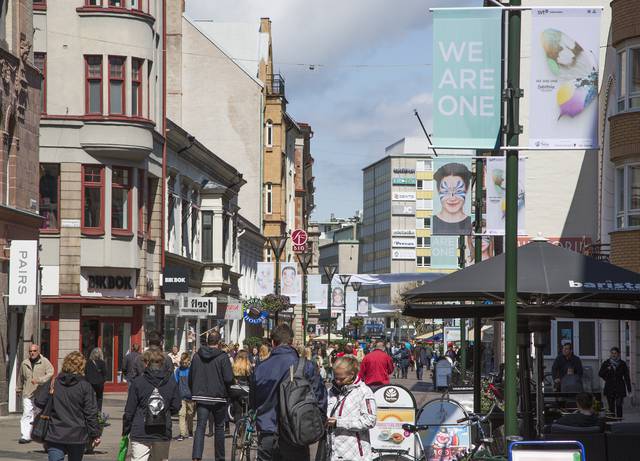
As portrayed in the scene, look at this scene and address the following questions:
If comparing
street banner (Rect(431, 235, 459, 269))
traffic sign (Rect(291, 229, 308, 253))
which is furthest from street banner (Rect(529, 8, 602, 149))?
traffic sign (Rect(291, 229, 308, 253))

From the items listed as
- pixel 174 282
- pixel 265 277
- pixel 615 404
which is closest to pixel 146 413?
pixel 615 404

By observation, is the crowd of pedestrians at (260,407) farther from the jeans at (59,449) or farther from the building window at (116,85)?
the building window at (116,85)

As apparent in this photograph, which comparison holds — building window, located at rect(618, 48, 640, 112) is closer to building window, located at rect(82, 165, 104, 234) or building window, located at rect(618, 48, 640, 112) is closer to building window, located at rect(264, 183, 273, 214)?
building window, located at rect(82, 165, 104, 234)

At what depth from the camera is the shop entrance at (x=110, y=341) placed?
4056 centimetres

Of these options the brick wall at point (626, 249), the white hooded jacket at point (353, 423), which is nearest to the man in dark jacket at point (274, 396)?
the white hooded jacket at point (353, 423)

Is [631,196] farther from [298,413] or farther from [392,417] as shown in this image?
[298,413]

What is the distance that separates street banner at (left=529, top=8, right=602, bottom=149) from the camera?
1046 cm

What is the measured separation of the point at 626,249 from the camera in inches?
1259

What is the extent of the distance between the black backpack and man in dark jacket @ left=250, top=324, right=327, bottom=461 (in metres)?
0.17

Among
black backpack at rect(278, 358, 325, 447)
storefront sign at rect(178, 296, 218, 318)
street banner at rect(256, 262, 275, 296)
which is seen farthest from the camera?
street banner at rect(256, 262, 275, 296)

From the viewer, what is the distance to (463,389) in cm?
2122

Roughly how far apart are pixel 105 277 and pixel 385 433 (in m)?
25.4

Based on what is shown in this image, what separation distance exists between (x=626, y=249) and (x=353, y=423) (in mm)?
20966

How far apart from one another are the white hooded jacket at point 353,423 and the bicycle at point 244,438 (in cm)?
403
